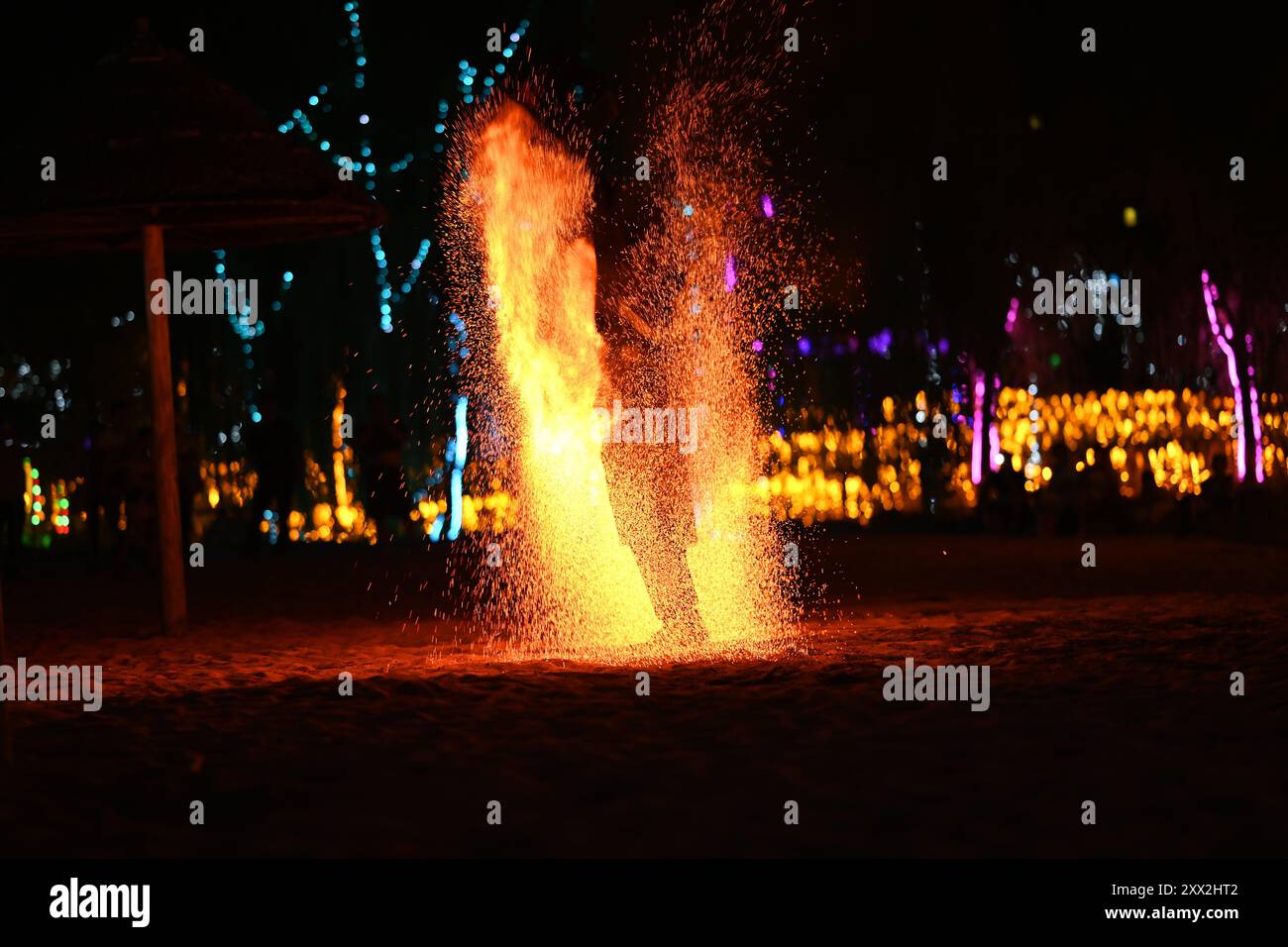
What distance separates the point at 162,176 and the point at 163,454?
2.21 meters

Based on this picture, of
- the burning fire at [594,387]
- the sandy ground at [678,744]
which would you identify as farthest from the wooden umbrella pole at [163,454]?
the burning fire at [594,387]

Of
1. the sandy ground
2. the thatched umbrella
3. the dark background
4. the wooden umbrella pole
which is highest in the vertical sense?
the dark background

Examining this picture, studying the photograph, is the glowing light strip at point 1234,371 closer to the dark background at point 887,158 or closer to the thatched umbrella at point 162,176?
the dark background at point 887,158

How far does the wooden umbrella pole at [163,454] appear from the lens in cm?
1207

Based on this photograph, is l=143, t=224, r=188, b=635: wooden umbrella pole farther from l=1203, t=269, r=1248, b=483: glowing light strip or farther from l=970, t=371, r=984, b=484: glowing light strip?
l=970, t=371, r=984, b=484: glowing light strip

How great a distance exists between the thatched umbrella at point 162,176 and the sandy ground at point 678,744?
1.99 metres

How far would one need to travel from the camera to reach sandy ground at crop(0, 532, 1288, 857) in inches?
226

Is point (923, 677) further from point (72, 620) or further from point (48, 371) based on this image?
point (48, 371)

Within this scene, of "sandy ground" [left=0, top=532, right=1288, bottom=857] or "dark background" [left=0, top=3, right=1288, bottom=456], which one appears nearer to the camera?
"sandy ground" [left=0, top=532, right=1288, bottom=857]

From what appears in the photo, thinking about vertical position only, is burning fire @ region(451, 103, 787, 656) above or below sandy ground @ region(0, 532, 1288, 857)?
above

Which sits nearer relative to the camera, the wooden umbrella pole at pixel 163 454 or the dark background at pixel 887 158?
the wooden umbrella pole at pixel 163 454

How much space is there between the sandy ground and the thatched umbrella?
1.99 meters

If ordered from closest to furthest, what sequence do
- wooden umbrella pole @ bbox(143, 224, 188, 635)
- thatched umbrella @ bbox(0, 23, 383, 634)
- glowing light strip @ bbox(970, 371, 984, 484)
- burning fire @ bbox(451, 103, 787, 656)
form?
burning fire @ bbox(451, 103, 787, 656)
thatched umbrella @ bbox(0, 23, 383, 634)
wooden umbrella pole @ bbox(143, 224, 188, 635)
glowing light strip @ bbox(970, 371, 984, 484)

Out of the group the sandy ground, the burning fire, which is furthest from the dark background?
the sandy ground
